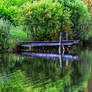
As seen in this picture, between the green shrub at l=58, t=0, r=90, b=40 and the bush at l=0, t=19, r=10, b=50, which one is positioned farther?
the green shrub at l=58, t=0, r=90, b=40

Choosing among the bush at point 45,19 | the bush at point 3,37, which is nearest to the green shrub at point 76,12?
the bush at point 45,19

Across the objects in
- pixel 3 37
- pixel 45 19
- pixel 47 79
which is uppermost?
pixel 45 19

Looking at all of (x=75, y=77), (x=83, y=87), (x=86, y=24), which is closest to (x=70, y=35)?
(x=86, y=24)

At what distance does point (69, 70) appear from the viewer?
2462cm

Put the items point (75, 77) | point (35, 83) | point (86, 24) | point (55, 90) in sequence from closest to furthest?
point (55, 90) < point (35, 83) < point (75, 77) < point (86, 24)

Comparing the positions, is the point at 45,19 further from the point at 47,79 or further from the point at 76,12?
the point at 47,79

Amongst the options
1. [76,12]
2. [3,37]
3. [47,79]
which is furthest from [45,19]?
[47,79]

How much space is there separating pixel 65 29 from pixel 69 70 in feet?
77.2

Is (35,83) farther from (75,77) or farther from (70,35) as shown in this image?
(70,35)

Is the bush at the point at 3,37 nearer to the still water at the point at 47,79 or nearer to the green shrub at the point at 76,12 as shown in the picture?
the green shrub at the point at 76,12

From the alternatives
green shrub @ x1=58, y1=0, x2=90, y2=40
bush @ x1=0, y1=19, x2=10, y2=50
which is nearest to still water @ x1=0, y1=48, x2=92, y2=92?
bush @ x1=0, y1=19, x2=10, y2=50

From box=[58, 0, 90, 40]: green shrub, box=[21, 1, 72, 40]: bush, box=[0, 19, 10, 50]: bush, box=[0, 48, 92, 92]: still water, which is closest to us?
box=[0, 48, 92, 92]: still water

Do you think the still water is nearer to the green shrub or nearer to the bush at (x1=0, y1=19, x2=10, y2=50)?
the bush at (x1=0, y1=19, x2=10, y2=50)

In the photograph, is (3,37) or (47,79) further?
(3,37)
